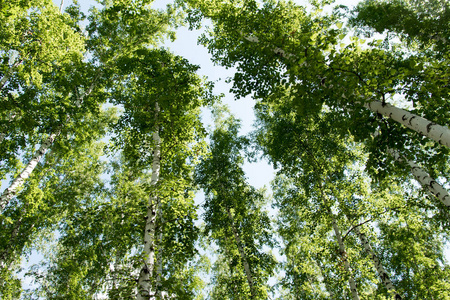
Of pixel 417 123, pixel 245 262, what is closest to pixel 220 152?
pixel 245 262

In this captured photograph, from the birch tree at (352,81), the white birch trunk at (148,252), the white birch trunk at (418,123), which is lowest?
the white birch trunk at (148,252)

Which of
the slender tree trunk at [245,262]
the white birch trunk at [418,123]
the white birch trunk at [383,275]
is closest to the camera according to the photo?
the white birch trunk at [418,123]

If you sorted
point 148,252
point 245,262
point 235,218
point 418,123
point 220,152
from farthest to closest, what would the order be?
1. point 220,152
2. point 235,218
3. point 245,262
4. point 148,252
5. point 418,123

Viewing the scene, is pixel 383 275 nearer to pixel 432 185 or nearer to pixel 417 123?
pixel 432 185

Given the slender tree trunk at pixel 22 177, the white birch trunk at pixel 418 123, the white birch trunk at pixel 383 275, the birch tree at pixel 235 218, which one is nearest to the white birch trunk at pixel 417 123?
the white birch trunk at pixel 418 123

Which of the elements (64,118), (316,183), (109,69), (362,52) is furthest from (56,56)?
(316,183)

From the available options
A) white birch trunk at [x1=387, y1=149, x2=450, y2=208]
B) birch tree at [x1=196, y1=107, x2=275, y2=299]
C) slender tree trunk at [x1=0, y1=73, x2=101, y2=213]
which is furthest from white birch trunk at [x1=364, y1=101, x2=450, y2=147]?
slender tree trunk at [x1=0, y1=73, x2=101, y2=213]

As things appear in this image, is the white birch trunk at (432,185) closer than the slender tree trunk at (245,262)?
Yes

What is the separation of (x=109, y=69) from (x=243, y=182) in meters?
8.23

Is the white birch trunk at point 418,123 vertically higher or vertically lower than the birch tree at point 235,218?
lower

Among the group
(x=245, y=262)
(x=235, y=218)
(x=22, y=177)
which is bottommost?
(x=245, y=262)

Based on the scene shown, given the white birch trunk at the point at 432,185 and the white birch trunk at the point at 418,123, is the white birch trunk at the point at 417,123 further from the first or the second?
the white birch trunk at the point at 432,185

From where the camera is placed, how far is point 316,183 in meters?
Result: 9.71

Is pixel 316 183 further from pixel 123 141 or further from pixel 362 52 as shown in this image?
pixel 123 141
